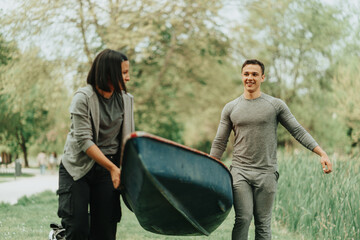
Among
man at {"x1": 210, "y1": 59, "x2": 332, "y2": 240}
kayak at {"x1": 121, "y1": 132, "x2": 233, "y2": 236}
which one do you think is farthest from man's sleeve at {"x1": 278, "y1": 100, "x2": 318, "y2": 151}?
kayak at {"x1": 121, "y1": 132, "x2": 233, "y2": 236}

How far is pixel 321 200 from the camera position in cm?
603

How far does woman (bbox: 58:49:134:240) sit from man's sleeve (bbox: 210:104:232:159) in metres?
0.99

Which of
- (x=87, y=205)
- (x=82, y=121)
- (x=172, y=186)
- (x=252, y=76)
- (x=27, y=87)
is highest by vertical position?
(x=252, y=76)

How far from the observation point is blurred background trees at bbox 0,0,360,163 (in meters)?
13.8

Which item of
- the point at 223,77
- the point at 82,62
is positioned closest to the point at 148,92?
the point at 82,62

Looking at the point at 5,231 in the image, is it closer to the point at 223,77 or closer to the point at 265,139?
the point at 265,139

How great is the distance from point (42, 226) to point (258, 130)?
167 inches

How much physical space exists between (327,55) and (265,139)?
64.2ft

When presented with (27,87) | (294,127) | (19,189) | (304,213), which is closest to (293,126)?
(294,127)

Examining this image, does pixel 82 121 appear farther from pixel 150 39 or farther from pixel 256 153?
pixel 150 39

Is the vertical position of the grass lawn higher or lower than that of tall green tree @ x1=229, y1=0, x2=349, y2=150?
lower

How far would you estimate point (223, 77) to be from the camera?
1962 centimetres

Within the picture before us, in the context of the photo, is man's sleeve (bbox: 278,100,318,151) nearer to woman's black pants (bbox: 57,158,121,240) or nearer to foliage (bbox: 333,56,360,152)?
woman's black pants (bbox: 57,158,121,240)

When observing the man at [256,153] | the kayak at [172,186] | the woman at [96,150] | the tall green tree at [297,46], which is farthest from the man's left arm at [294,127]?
the tall green tree at [297,46]
